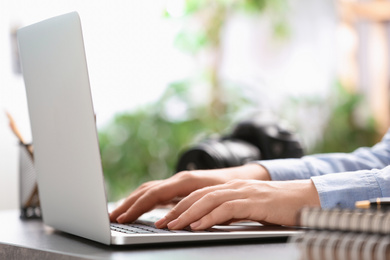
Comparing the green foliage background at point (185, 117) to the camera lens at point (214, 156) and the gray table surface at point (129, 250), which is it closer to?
the camera lens at point (214, 156)

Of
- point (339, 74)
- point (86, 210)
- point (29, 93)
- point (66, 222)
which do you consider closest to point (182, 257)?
point (86, 210)

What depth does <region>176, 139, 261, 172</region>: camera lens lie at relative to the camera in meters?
1.48

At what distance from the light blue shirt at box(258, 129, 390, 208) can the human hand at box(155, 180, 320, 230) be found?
2 centimetres

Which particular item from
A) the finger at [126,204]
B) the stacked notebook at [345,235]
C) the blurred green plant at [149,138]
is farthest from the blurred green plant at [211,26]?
the stacked notebook at [345,235]

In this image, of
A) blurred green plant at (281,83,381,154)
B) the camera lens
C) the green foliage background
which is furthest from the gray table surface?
blurred green plant at (281,83,381,154)

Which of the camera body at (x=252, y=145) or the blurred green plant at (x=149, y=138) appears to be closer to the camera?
the camera body at (x=252, y=145)

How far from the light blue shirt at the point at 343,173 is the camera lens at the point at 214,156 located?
42cm

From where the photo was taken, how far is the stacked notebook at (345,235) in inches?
16.0

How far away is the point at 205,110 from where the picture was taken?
374 centimetres

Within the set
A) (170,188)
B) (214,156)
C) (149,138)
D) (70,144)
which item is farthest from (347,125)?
(70,144)

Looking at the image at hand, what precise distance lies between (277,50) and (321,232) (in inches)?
163

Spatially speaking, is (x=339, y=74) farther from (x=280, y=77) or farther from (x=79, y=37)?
(x=79, y=37)

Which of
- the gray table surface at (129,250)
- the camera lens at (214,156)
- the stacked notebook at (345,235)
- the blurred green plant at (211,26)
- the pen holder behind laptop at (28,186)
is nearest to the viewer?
the stacked notebook at (345,235)

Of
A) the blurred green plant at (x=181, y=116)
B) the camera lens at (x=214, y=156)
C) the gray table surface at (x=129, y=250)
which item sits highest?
the blurred green plant at (x=181, y=116)
